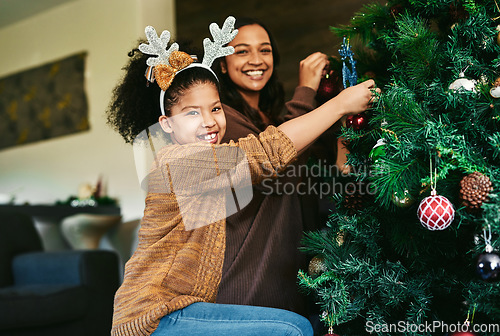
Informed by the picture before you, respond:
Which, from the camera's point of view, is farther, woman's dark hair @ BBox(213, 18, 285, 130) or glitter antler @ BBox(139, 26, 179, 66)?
woman's dark hair @ BBox(213, 18, 285, 130)

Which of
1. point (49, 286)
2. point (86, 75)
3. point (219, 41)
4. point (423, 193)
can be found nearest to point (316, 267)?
point (423, 193)

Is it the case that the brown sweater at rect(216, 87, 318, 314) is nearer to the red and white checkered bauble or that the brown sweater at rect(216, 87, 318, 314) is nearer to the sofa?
the red and white checkered bauble

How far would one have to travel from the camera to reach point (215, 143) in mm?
961

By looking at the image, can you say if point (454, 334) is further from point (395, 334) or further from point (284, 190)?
point (284, 190)

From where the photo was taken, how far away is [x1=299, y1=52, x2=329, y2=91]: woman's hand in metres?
1.01

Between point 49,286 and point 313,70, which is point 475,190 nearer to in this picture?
point 313,70

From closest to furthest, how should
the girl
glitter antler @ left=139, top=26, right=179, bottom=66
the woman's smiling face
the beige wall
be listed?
the girl, glitter antler @ left=139, top=26, right=179, bottom=66, the woman's smiling face, the beige wall

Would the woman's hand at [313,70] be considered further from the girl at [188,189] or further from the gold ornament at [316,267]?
the gold ornament at [316,267]

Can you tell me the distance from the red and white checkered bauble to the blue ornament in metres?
0.33

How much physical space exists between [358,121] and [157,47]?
407 mm

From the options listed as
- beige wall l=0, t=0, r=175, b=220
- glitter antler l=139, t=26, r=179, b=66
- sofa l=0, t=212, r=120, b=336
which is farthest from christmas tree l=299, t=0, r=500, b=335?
beige wall l=0, t=0, r=175, b=220

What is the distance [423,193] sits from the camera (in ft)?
2.34

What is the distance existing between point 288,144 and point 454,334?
39 cm

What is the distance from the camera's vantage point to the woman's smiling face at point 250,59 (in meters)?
1.12
